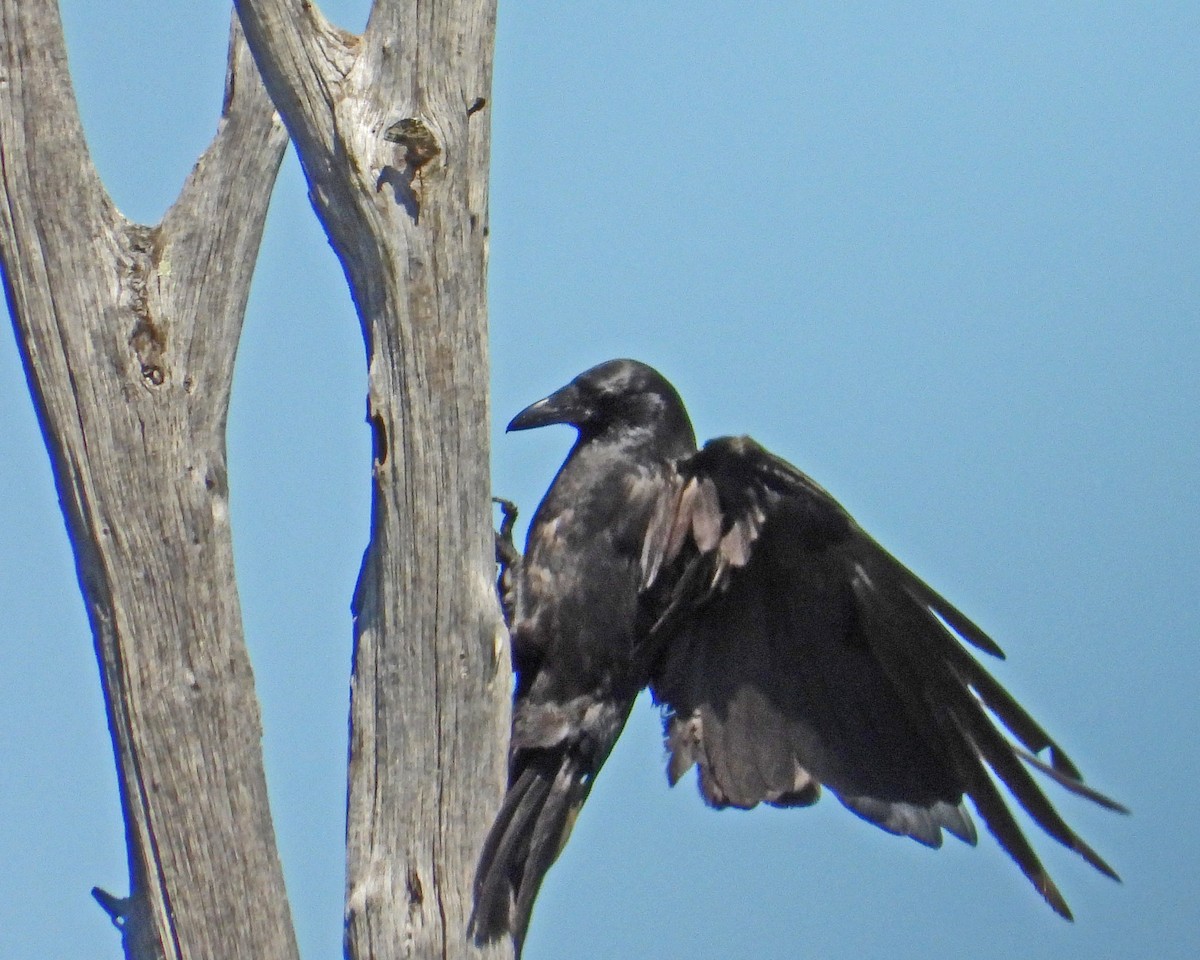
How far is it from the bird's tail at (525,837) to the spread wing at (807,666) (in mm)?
225

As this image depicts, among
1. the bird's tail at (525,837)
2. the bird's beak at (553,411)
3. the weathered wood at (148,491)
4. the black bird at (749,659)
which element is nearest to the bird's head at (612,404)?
the bird's beak at (553,411)

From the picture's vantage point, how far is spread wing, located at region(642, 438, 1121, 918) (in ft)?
8.13

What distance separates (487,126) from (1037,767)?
4.69 feet

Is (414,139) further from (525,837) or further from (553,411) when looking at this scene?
(525,837)

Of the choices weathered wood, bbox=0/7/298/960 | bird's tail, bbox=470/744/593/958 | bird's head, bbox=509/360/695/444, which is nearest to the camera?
weathered wood, bbox=0/7/298/960

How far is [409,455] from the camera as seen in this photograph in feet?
6.27

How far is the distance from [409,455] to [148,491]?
0.37 meters

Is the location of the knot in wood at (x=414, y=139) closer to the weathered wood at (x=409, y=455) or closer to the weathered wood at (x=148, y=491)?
the weathered wood at (x=409, y=455)

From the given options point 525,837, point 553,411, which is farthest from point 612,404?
point 525,837

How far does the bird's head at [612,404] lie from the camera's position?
291 centimetres

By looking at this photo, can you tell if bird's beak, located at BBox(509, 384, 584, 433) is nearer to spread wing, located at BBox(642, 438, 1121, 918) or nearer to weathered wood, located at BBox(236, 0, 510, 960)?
spread wing, located at BBox(642, 438, 1121, 918)

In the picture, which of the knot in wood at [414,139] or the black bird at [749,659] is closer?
the knot in wood at [414,139]

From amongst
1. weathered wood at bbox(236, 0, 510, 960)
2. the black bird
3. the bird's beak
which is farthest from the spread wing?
weathered wood at bbox(236, 0, 510, 960)

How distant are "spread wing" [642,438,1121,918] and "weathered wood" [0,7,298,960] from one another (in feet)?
3.26
